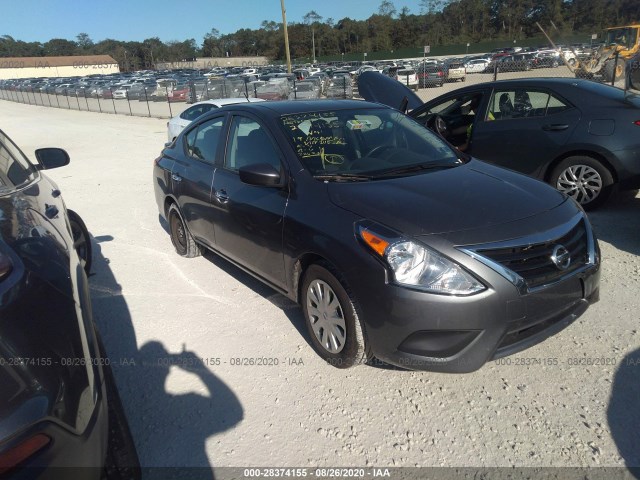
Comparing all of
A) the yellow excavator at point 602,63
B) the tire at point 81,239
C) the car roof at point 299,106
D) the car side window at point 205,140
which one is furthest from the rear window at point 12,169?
the yellow excavator at point 602,63

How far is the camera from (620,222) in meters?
5.22

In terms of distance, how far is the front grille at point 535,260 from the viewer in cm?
246

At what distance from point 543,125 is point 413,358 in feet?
14.1

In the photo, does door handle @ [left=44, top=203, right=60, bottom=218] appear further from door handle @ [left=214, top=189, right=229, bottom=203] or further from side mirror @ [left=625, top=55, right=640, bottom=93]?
side mirror @ [left=625, top=55, right=640, bottom=93]

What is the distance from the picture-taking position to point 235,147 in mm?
3922

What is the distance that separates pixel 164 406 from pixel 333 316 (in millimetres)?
1129

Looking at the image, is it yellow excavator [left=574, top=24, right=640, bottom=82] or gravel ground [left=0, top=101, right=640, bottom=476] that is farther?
yellow excavator [left=574, top=24, right=640, bottom=82]

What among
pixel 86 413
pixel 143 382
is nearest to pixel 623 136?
pixel 143 382

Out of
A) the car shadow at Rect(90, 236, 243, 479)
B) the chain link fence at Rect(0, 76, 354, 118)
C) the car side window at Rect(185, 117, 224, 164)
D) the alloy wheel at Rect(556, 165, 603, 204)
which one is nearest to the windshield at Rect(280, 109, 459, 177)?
the car side window at Rect(185, 117, 224, 164)

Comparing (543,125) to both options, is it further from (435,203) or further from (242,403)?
(242,403)

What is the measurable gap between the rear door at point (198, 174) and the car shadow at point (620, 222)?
152 inches

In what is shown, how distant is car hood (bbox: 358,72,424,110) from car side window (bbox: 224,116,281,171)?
394 cm

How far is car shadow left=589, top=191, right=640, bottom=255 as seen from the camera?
4704 mm

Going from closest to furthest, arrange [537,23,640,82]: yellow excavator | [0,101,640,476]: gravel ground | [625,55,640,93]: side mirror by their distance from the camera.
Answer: [0,101,640,476]: gravel ground, [625,55,640,93]: side mirror, [537,23,640,82]: yellow excavator
